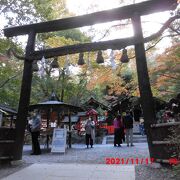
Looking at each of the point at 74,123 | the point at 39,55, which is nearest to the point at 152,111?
the point at 39,55

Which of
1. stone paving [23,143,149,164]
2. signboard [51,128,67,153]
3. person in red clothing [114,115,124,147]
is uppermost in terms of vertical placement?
person in red clothing [114,115,124,147]

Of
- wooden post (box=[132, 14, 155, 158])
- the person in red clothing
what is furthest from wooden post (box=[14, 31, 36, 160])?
the person in red clothing

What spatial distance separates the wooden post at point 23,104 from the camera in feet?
29.7

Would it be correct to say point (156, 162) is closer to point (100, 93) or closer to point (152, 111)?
point (152, 111)

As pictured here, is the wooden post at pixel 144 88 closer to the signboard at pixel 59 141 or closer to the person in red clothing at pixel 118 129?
the signboard at pixel 59 141

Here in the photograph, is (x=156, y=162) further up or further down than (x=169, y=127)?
further down

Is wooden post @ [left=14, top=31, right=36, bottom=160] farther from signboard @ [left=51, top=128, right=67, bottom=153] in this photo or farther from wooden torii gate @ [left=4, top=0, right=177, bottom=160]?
signboard @ [left=51, top=128, right=67, bottom=153]

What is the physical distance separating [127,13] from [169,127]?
13.4 ft

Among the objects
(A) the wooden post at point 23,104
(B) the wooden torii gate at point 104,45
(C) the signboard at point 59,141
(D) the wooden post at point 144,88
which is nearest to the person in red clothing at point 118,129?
(C) the signboard at point 59,141

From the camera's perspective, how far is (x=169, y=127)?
23.4ft

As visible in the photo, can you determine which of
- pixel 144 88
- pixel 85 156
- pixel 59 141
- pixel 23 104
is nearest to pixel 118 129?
pixel 59 141

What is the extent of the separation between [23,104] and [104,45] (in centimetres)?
352

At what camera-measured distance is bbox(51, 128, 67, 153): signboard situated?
12.9 metres

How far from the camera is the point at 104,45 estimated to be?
907cm
